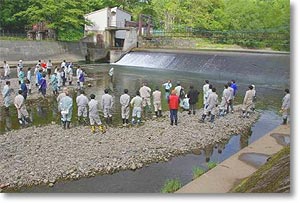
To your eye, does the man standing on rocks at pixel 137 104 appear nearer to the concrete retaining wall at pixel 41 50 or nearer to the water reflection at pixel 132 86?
the water reflection at pixel 132 86

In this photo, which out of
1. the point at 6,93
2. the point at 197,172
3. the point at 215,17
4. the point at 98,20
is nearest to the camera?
the point at 197,172

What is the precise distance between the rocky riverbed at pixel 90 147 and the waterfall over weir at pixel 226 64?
1423 centimetres

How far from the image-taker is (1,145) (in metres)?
9.58

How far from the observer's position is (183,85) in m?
21.8

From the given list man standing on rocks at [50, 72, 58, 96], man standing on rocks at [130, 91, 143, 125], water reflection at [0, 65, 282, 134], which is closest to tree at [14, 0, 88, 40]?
water reflection at [0, 65, 282, 134]

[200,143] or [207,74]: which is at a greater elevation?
[207,74]

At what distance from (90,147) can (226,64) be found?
21.1 metres

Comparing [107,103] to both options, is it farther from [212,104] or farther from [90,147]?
[212,104]

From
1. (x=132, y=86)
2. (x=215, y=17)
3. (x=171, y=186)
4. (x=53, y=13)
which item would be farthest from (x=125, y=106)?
(x=215, y=17)

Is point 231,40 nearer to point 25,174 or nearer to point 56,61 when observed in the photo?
point 56,61

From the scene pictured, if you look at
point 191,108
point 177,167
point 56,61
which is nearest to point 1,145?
point 177,167

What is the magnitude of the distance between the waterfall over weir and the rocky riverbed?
1423 centimetres

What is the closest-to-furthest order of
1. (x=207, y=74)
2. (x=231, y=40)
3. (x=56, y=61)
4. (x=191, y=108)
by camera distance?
1. (x=191, y=108)
2. (x=207, y=74)
3. (x=56, y=61)
4. (x=231, y=40)

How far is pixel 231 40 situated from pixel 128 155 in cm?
3987
